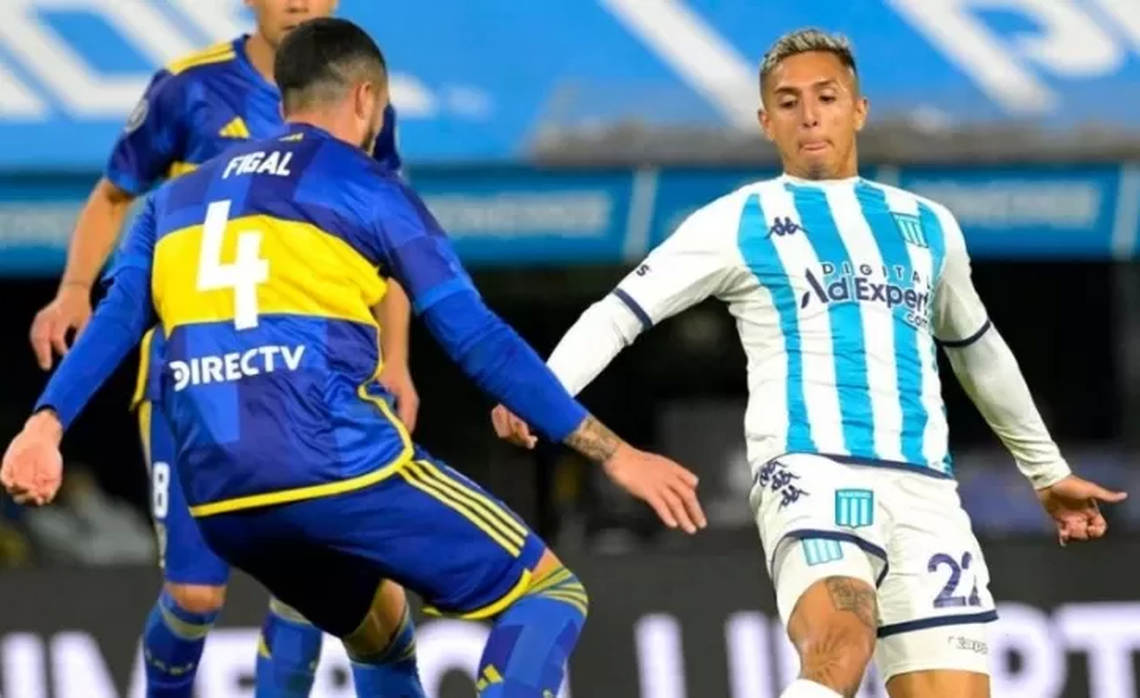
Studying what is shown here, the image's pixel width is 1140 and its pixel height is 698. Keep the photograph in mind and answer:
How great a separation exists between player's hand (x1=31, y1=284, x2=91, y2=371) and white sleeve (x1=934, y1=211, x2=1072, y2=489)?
7.60 feet

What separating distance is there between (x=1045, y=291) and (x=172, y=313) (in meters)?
9.02

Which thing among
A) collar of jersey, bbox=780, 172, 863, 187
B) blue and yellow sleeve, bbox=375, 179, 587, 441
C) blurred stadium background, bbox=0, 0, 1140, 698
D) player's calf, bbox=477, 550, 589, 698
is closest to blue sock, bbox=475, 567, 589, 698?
player's calf, bbox=477, 550, 589, 698

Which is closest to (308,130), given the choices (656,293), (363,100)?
(363,100)

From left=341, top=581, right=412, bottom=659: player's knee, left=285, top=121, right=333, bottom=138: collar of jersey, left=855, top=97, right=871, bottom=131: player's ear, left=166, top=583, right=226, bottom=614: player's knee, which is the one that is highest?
left=855, top=97, right=871, bottom=131: player's ear

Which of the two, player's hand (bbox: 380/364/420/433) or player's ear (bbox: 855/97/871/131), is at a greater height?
player's ear (bbox: 855/97/871/131)

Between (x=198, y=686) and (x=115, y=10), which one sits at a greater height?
(x=115, y=10)

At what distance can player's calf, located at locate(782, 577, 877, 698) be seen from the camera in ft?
19.4

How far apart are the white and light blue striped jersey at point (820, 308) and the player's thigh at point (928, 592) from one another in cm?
10

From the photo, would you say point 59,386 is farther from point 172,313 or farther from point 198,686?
point 198,686

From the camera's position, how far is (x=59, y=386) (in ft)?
20.0

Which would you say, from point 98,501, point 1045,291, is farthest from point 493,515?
point 1045,291

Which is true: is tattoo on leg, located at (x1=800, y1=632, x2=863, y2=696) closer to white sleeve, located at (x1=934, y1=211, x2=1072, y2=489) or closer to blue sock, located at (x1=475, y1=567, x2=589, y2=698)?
blue sock, located at (x1=475, y1=567, x2=589, y2=698)

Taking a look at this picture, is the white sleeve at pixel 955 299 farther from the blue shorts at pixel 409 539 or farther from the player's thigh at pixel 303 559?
the player's thigh at pixel 303 559

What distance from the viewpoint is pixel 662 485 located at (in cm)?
580
